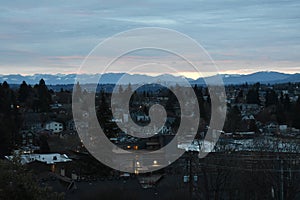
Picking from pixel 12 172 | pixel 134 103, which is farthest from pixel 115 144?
pixel 134 103

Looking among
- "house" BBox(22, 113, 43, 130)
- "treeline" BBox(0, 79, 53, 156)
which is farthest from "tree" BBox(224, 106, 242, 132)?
"house" BBox(22, 113, 43, 130)

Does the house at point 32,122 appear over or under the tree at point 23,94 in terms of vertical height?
under

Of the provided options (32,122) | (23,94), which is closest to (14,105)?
(32,122)

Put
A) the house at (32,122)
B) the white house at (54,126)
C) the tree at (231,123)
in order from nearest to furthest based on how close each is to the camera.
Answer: the tree at (231,123) → the house at (32,122) → the white house at (54,126)

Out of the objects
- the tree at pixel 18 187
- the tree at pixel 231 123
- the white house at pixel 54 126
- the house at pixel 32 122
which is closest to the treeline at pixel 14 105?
the house at pixel 32 122

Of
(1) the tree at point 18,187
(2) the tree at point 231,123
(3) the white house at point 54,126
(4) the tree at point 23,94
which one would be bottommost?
(3) the white house at point 54,126

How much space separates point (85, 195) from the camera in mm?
13773

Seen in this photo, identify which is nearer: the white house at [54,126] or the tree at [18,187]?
the tree at [18,187]

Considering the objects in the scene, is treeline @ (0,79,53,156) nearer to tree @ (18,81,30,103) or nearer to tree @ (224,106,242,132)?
tree @ (18,81,30,103)

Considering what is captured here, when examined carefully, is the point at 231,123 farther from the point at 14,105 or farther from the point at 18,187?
the point at 18,187

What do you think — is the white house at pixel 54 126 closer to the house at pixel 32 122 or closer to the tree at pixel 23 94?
the house at pixel 32 122

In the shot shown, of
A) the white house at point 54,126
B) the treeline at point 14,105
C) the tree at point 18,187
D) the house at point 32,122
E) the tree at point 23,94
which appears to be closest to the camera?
the tree at point 18,187

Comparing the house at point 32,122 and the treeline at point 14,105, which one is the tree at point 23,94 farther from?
the house at point 32,122

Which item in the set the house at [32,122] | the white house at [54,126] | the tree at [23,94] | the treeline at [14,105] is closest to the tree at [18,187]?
the treeline at [14,105]
